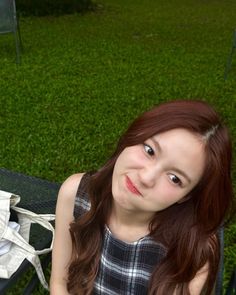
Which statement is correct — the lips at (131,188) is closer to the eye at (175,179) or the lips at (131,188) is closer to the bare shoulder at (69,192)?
the eye at (175,179)

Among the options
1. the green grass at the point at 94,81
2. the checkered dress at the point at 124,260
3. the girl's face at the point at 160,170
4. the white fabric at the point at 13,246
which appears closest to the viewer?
the girl's face at the point at 160,170

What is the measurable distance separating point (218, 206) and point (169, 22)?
7633 millimetres

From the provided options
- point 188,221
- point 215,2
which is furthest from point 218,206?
point 215,2

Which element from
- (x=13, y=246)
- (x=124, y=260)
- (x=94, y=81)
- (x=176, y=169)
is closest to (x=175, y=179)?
(x=176, y=169)

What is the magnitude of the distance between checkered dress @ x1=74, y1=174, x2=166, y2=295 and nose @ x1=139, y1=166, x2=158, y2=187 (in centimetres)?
32

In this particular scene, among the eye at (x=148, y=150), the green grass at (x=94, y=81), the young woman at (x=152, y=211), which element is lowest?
the green grass at (x=94, y=81)

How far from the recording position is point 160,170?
3.97 feet

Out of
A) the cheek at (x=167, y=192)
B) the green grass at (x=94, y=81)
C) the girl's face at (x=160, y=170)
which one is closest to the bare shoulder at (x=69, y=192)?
the girl's face at (x=160, y=170)

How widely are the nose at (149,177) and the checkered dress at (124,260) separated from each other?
320 millimetres

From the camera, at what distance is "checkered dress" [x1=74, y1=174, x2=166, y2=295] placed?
1.47 meters

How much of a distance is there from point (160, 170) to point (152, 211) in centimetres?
15

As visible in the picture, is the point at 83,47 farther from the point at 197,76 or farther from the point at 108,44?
the point at 197,76

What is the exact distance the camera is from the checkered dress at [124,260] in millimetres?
1472

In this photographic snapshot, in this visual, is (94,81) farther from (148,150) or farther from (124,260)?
(148,150)
